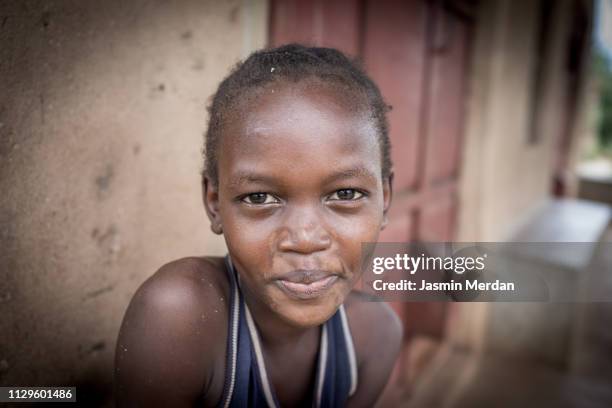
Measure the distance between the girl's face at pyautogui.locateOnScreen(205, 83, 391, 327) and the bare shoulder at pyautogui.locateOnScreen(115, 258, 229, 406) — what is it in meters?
0.11

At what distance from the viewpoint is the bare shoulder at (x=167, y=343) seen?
2.72 feet

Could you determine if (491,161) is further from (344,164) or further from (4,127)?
(4,127)

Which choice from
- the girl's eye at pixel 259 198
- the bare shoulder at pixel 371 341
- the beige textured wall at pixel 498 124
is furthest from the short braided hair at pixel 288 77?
the beige textured wall at pixel 498 124

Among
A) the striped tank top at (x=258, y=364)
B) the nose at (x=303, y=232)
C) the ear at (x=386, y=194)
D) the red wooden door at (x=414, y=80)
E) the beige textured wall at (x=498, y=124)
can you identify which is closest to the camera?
the nose at (x=303, y=232)

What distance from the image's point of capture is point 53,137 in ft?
3.08

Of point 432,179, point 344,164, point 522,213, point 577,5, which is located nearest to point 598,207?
point 522,213

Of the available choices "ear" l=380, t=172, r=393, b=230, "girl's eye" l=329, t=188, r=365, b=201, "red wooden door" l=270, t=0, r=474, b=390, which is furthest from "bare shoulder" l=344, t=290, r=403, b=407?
"red wooden door" l=270, t=0, r=474, b=390

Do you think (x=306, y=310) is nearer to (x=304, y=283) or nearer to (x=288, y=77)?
(x=304, y=283)

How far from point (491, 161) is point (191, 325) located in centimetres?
304

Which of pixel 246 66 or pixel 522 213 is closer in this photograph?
pixel 246 66

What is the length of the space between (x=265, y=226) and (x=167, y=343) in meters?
0.27

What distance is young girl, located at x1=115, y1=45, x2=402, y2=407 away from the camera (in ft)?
2.66

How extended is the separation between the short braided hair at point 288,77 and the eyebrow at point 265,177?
102 mm

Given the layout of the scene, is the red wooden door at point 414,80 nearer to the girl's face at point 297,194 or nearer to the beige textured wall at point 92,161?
the beige textured wall at point 92,161
